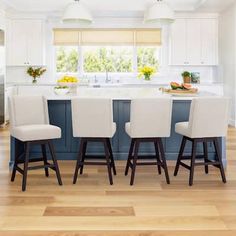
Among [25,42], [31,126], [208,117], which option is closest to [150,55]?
[25,42]

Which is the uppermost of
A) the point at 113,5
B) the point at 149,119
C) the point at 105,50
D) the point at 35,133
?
the point at 113,5

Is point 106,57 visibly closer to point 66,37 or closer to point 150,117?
point 66,37

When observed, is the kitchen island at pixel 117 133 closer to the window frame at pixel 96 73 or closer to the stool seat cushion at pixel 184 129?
the stool seat cushion at pixel 184 129

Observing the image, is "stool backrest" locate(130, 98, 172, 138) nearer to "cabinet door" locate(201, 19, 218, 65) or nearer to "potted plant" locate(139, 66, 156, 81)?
"potted plant" locate(139, 66, 156, 81)

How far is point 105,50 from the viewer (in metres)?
9.86

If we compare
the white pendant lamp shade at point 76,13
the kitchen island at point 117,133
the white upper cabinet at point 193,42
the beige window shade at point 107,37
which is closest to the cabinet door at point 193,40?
the white upper cabinet at point 193,42

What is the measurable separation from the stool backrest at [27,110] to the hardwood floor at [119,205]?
60 centimetres

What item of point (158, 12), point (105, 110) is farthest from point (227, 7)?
point (105, 110)

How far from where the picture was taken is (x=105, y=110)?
→ 438 centimetres

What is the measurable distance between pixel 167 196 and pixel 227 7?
572 cm

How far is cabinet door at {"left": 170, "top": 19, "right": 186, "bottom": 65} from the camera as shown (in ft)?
30.4

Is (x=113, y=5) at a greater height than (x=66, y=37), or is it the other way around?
(x=113, y=5)

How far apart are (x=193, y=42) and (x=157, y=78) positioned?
3.64 ft

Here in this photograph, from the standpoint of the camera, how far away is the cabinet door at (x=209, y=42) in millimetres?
9320
